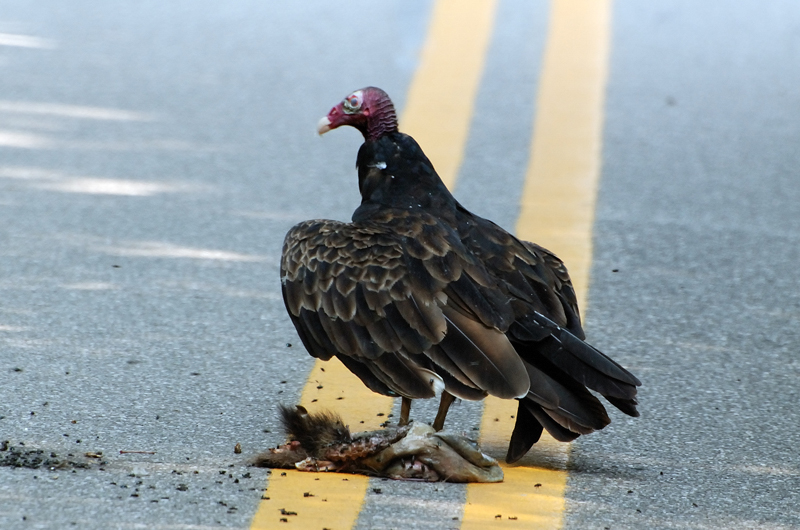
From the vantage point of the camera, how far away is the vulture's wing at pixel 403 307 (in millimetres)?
3834

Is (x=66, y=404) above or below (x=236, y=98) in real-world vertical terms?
below

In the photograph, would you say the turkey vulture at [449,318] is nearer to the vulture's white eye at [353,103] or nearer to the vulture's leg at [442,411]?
the vulture's leg at [442,411]

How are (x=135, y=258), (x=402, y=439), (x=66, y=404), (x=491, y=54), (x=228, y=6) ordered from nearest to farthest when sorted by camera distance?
(x=402, y=439)
(x=66, y=404)
(x=135, y=258)
(x=491, y=54)
(x=228, y=6)

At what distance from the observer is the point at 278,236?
6066 millimetres

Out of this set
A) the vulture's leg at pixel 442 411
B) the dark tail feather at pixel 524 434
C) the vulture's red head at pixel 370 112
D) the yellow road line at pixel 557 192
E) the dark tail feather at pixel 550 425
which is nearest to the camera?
the yellow road line at pixel 557 192

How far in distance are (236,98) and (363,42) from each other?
126cm

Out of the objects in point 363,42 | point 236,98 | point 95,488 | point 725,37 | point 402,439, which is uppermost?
point 725,37

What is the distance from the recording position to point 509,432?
4324 millimetres

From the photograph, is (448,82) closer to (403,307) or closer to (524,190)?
(524,190)

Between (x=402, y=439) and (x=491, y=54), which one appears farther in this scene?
(x=491, y=54)

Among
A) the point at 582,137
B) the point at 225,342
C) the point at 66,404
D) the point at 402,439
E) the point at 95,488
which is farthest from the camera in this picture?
the point at 582,137

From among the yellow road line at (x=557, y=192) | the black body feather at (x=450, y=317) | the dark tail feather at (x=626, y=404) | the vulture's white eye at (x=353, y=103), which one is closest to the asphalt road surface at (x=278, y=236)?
the yellow road line at (x=557, y=192)

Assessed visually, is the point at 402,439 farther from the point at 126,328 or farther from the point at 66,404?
the point at 126,328

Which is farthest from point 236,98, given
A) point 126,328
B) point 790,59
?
point 790,59
